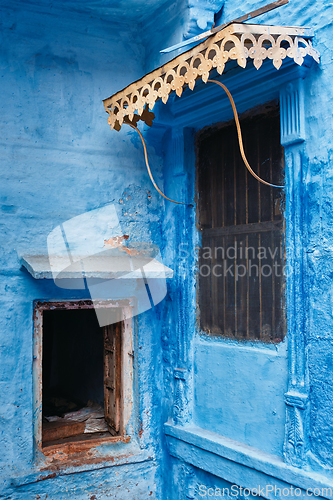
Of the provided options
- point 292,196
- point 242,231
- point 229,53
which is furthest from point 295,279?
point 229,53

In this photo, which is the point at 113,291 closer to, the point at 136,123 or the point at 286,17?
the point at 136,123

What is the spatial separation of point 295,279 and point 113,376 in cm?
229

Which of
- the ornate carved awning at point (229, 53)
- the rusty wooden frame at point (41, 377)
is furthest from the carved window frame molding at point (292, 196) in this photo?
the rusty wooden frame at point (41, 377)

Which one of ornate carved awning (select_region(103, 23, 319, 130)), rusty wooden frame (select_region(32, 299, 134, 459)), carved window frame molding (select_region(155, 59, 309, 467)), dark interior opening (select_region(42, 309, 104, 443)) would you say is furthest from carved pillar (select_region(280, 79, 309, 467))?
dark interior opening (select_region(42, 309, 104, 443))

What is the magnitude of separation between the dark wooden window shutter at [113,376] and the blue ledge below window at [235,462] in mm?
541

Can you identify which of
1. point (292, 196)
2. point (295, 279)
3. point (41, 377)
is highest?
point (292, 196)

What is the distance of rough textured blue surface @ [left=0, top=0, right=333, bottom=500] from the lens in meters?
2.94

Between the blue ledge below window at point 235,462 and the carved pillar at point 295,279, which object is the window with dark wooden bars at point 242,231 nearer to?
the carved pillar at point 295,279

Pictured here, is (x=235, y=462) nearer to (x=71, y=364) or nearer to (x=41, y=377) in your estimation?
(x=41, y=377)

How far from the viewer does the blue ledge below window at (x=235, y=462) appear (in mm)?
2850

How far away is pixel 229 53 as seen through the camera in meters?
2.62

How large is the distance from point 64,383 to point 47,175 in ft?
14.4

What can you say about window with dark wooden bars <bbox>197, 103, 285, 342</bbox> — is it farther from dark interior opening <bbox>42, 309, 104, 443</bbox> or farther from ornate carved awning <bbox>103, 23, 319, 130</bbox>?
dark interior opening <bbox>42, 309, 104, 443</bbox>

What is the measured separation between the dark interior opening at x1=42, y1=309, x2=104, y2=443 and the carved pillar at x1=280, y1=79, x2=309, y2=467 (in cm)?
245
